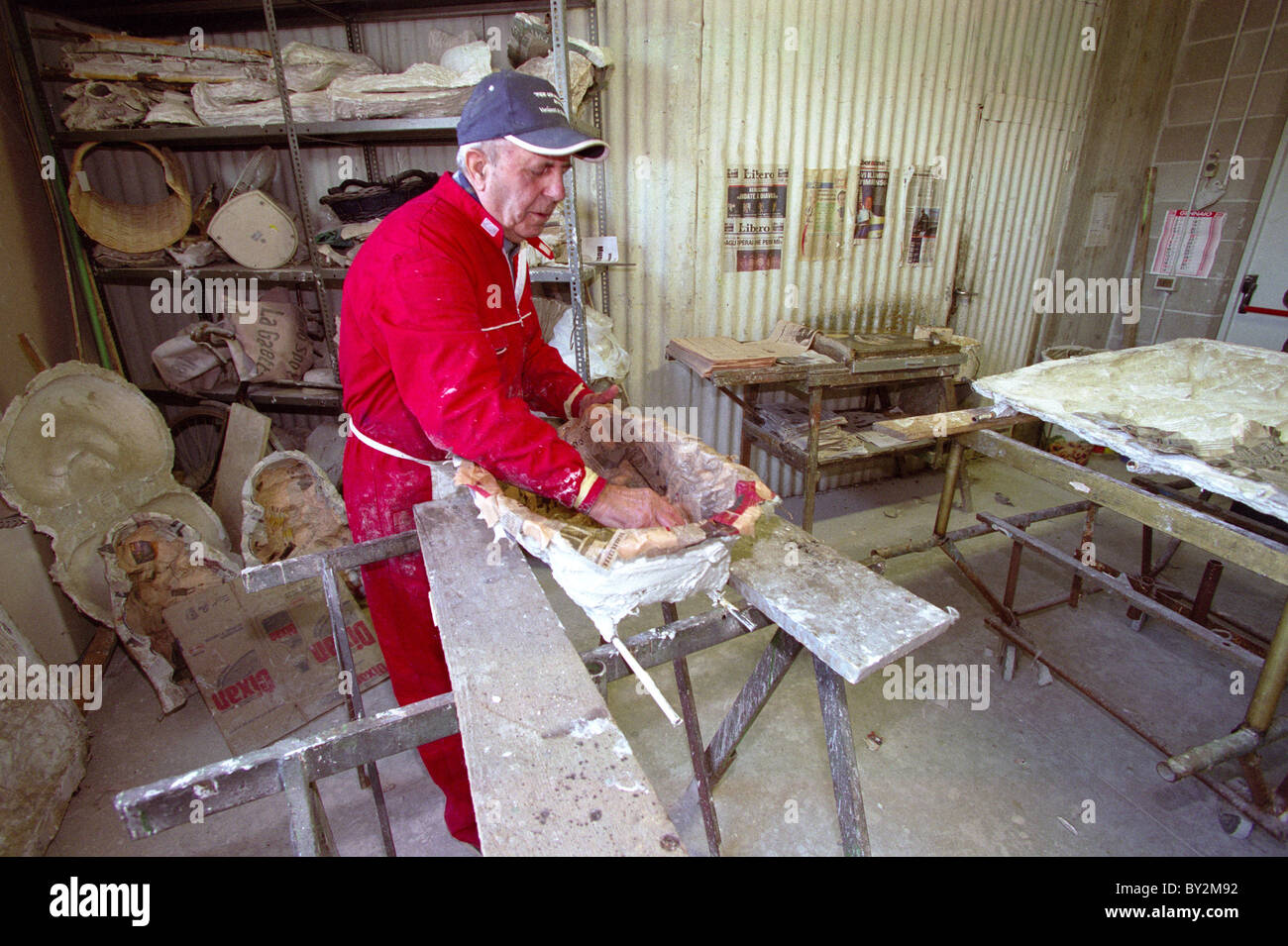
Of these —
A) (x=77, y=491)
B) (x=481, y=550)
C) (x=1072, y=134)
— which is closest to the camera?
(x=481, y=550)

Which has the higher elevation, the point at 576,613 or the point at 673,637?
the point at 673,637

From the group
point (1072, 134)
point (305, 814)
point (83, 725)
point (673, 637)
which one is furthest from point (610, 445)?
Answer: point (1072, 134)

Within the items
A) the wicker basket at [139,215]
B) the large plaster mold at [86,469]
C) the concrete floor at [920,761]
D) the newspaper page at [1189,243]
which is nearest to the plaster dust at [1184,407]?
the concrete floor at [920,761]

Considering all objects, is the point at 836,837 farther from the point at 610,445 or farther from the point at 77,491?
the point at 77,491

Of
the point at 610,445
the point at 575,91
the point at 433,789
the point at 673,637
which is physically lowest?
the point at 433,789

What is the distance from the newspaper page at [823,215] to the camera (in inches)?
149

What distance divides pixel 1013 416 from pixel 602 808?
7.53 feet

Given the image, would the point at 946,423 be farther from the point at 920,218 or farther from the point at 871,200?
the point at 920,218

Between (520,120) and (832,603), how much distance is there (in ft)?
4.26

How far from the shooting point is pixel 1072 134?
14.7 ft

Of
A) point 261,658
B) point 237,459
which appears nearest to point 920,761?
point 261,658

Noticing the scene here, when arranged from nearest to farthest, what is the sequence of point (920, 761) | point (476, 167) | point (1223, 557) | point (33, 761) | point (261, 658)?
point (476, 167) < point (1223, 557) < point (33, 761) < point (920, 761) < point (261, 658)

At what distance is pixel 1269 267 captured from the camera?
13.9 ft

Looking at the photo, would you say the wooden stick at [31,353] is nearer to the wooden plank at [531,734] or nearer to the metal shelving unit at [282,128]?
the metal shelving unit at [282,128]
